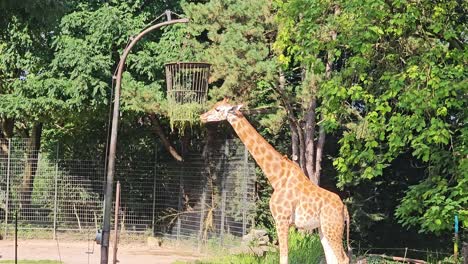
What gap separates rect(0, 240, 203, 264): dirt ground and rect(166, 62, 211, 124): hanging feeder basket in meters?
3.26

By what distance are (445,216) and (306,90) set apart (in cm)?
468

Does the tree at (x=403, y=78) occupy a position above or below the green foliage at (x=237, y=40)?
below

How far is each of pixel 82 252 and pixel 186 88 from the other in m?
4.98

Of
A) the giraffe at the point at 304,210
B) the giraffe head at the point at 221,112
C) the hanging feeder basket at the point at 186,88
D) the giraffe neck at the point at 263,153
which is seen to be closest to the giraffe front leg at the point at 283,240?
the giraffe at the point at 304,210

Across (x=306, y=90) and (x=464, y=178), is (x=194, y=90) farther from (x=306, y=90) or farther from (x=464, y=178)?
(x=464, y=178)

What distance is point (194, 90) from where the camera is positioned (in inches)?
501

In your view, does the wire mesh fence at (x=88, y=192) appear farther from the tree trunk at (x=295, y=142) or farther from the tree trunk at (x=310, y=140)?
the tree trunk at (x=310, y=140)

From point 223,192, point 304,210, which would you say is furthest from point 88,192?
point 304,210

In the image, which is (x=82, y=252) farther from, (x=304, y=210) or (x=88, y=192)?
(x=304, y=210)

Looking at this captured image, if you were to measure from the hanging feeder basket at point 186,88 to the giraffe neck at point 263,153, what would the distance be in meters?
3.04

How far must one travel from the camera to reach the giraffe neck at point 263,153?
929cm

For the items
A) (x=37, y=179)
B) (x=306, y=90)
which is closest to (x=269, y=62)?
(x=306, y=90)

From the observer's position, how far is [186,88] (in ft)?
41.7

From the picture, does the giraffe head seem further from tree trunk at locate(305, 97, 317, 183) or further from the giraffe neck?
tree trunk at locate(305, 97, 317, 183)
